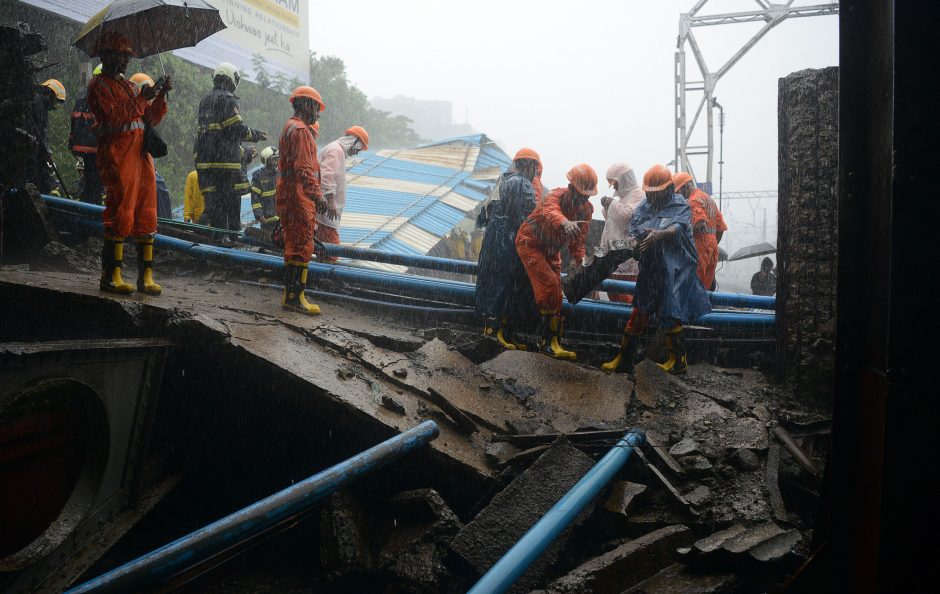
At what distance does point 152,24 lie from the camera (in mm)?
4871

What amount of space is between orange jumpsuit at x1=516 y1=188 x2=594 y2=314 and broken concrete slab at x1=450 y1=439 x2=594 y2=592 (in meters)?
2.28

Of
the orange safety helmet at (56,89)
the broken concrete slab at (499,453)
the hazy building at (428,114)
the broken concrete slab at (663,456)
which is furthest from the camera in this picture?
the hazy building at (428,114)

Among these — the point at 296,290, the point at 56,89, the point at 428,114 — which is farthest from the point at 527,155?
the point at 428,114

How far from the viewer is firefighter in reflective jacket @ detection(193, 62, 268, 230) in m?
6.64

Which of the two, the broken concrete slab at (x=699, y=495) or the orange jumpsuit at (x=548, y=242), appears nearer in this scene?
the broken concrete slab at (x=699, y=495)

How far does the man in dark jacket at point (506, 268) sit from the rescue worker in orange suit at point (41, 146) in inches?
189

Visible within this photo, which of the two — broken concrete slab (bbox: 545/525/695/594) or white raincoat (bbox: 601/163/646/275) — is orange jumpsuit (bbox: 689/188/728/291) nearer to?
white raincoat (bbox: 601/163/646/275)

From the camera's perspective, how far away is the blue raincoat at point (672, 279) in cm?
492

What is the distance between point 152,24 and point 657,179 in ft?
14.6

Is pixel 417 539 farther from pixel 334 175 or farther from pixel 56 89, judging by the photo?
pixel 56 89

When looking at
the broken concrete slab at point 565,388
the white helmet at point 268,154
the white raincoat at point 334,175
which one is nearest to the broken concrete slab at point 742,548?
the broken concrete slab at point 565,388

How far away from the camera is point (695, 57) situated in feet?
41.5

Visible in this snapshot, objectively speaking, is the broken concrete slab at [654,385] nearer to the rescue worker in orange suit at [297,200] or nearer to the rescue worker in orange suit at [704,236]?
the rescue worker in orange suit at [704,236]

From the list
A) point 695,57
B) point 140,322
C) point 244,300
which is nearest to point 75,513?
point 140,322
